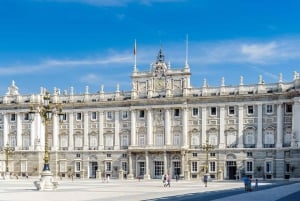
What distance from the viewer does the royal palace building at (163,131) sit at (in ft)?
262

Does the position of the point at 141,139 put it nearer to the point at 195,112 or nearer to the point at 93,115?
the point at 93,115

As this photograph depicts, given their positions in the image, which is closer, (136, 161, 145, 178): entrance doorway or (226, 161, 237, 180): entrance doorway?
(226, 161, 237, 180): entrance doorway

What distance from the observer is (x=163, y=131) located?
86.8 meters

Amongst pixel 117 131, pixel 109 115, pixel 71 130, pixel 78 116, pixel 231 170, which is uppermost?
pixel 109 115

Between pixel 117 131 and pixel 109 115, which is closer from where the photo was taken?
pixel 117 131

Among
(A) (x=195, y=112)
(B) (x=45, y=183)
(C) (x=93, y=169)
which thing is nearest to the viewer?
(B) (x=45, y=183)

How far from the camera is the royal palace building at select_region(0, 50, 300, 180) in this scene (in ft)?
262

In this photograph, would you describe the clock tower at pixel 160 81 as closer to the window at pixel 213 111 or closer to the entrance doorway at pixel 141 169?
the window at pixel 213 111

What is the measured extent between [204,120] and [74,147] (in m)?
22.7

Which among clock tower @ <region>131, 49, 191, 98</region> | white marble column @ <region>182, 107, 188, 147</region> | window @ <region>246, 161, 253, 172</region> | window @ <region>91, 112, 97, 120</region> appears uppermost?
clock tower @ <region>131, 49, 191, 98</region>

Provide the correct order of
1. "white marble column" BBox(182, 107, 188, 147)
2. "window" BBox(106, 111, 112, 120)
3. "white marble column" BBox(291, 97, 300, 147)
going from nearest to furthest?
"white marble column" BBox(291, 97, 300, 147), "white marble column" BBox(182, 107, 188, 147), "window" BBox(106, 111, 112, 120)

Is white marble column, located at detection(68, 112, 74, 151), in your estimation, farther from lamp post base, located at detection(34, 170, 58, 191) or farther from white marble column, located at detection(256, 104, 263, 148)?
lamp post base, located at detection(34, 170, 58, 191)

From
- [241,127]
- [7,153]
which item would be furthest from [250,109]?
[7,153]

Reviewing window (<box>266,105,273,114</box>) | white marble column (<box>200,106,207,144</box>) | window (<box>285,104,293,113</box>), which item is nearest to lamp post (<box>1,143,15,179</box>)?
white marble column (<box>200,106,207,144</box>)
